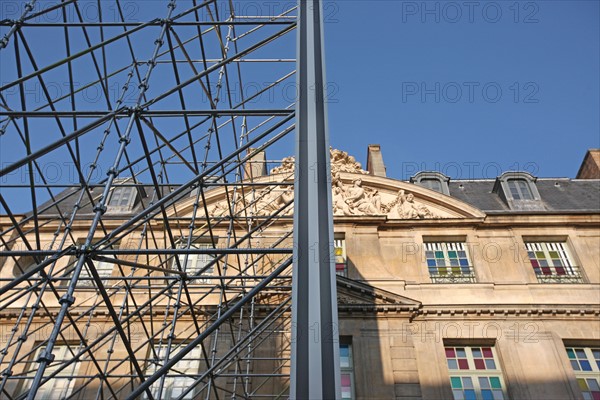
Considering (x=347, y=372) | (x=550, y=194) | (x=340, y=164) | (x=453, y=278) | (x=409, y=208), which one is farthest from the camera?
(x=550, y=194)

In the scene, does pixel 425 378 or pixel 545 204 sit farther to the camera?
pixel 545 204

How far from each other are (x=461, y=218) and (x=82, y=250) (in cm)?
1167

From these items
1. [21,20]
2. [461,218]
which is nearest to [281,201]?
[461,218]

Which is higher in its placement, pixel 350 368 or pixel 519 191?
pixel 519 191

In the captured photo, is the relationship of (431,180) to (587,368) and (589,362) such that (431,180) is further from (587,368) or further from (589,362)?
(587,368)

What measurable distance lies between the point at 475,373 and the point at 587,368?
2.47 meters

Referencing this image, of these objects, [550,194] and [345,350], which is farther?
[550,194]

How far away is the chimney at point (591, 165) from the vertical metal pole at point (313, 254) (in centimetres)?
1708

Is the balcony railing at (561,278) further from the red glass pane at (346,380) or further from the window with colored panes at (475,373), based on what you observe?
the red glass pane at (346,380)

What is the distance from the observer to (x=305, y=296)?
389cm

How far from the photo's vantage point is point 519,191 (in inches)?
659

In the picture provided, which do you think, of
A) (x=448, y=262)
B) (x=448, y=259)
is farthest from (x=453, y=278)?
(x=448, y=259)

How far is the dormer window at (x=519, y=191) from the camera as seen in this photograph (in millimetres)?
16141

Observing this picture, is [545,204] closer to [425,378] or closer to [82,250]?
[425,378]
